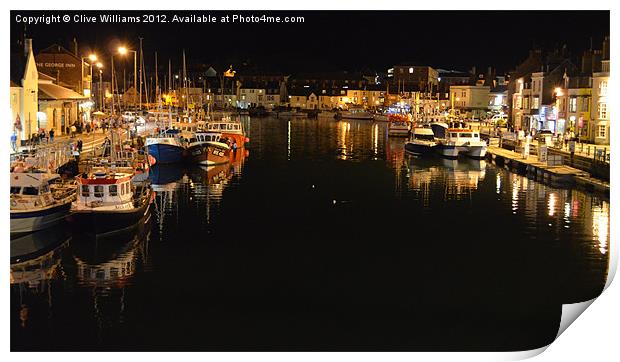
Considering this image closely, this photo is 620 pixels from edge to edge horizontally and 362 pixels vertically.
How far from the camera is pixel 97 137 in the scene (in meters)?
36.5

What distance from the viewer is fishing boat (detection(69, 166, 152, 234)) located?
62.9 feet

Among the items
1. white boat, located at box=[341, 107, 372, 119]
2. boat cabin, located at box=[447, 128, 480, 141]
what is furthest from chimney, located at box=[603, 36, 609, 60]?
white boat, located at box=[341, 107, 372, 119]

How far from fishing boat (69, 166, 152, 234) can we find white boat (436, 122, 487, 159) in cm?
2252

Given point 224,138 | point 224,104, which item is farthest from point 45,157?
point 224,104

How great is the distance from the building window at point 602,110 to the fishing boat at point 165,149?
1692 centimetres

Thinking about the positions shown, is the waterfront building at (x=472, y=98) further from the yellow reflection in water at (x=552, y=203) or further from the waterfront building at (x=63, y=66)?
the yellow reflection in water at (x=552, y=203)

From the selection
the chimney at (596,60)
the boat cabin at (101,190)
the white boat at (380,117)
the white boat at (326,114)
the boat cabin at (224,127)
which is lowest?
the boat cabin at (101,190)

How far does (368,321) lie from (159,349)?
331 cm

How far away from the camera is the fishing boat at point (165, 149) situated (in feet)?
117

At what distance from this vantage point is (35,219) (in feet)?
61.3

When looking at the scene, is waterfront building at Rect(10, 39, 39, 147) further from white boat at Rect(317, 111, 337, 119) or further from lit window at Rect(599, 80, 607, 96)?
white boat at Rect(317, 111, 337, 119)

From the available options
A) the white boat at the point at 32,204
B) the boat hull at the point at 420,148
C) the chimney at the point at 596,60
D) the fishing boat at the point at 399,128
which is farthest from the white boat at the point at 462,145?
the white boat at the point at 32,204

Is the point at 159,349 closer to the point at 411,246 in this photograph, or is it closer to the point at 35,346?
the point at 35,346

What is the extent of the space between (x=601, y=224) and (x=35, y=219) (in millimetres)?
13210
